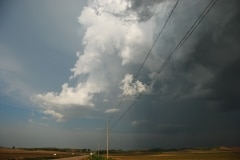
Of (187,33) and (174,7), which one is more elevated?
(174,7)

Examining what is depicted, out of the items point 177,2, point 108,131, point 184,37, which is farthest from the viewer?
point 108,131

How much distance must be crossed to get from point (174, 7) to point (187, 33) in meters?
1.46

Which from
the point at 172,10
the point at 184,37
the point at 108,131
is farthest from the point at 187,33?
the point at 108,131

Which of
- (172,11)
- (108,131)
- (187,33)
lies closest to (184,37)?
(187,33)

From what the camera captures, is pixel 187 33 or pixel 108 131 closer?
pixel 187 33

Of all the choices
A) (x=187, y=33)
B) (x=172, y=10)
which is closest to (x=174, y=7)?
(x=172, y=10)

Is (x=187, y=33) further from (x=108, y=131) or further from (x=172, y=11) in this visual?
(x=108, y=131)

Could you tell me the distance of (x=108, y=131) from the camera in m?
65.2

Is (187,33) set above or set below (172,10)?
below

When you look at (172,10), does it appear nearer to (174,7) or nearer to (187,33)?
(174,7)

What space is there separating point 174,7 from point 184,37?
1.67 m

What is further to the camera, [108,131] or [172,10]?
[108,131]

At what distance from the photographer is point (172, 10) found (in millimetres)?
14766

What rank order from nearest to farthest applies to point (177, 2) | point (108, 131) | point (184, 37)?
1. point (177, 2)
2. point (184, 37)
3. point (108, 131)
